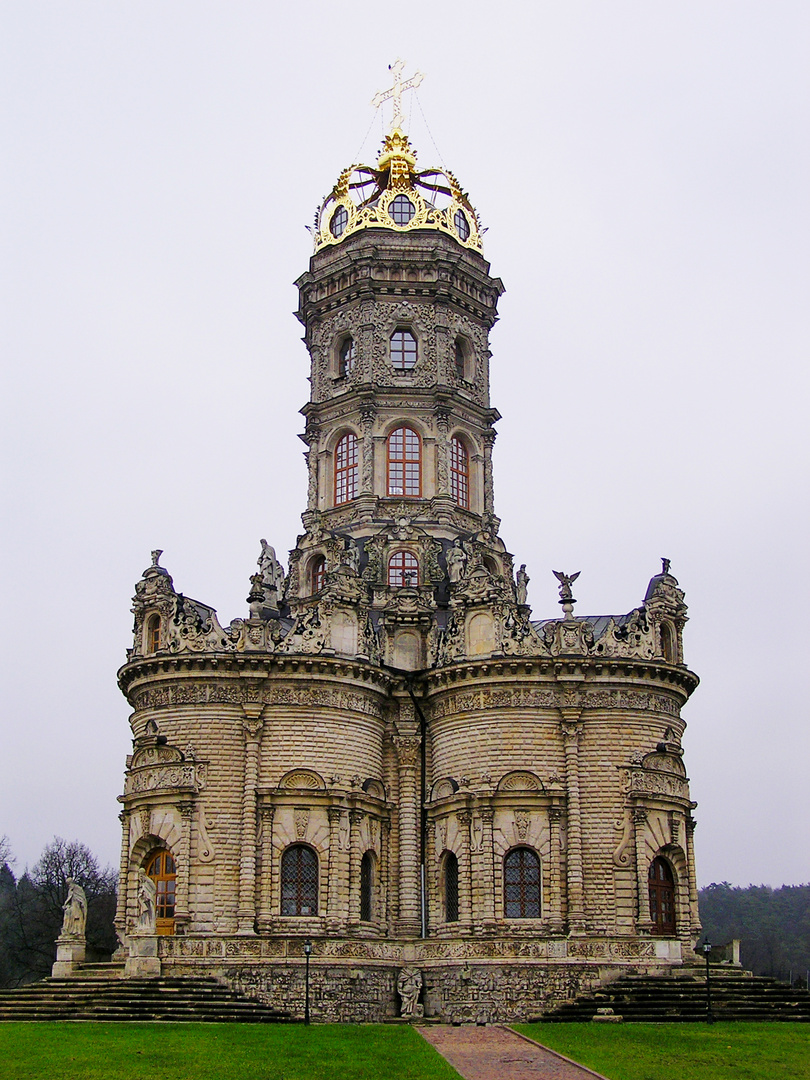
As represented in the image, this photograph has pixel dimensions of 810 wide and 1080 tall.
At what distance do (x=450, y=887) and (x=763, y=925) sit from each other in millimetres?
83459

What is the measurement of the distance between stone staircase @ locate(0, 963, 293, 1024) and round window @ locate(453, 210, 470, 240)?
2935 cm

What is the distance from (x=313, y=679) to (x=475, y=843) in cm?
696

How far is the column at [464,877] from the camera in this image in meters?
39.5

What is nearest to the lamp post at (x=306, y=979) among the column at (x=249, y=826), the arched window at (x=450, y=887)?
the column at (x=249, y=826)

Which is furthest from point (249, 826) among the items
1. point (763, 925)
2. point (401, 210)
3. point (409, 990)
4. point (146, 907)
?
point (763, 925)

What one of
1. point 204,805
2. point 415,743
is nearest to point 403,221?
point 415,743

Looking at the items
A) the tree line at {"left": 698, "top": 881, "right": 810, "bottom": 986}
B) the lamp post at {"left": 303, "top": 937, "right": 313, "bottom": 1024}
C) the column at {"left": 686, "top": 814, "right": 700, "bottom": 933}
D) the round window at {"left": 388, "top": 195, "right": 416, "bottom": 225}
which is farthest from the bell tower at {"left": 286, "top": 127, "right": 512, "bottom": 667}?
the tree line at {"left": 698, "top": 881, "right": 810, "bottom": 986}

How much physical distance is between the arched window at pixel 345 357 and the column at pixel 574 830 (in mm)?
17039

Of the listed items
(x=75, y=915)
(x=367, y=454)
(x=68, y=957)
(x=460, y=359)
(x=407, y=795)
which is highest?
(x=460, y=359)

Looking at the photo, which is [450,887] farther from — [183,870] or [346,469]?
[346,469]

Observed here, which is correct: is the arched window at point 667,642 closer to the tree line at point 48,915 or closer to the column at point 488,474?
the column at point 488,474

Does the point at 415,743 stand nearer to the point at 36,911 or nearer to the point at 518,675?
the point at 518,675

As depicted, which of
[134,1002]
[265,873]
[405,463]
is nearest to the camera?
[134,1002]

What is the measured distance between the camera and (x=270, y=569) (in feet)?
155
